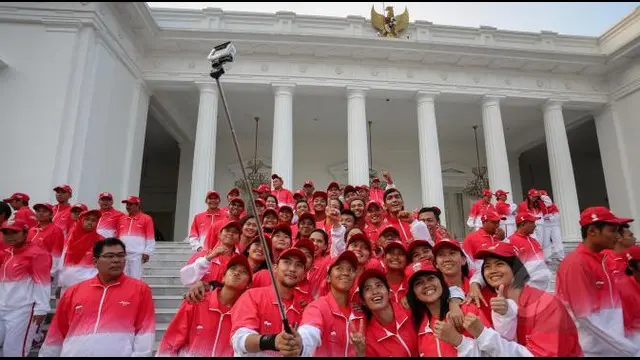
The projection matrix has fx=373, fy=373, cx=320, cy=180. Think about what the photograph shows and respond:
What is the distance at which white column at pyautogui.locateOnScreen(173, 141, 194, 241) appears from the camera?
17469 mm

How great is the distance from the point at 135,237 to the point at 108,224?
2.27 ft

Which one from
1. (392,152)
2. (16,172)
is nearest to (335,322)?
(16,172)

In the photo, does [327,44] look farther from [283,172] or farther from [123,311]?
[123,311]

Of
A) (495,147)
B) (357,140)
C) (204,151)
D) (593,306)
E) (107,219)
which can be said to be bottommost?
(593,306)

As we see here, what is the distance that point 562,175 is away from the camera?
14.3 metres

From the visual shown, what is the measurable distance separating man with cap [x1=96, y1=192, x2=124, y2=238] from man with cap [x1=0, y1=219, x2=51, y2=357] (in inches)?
76.1

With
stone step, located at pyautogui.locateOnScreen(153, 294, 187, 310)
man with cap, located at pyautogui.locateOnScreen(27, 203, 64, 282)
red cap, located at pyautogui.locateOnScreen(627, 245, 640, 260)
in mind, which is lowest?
stone step, located at pyautogui.locateOnScreen(153, 294, 187, 310)

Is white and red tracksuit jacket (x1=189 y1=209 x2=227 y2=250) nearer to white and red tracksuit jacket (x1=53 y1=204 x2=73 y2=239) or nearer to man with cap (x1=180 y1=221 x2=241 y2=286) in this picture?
white and red tracksuit jacket (x1=53 y1=204 x2=73 y2=239)

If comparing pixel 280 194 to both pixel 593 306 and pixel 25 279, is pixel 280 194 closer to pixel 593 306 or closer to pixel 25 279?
pixel 25 279

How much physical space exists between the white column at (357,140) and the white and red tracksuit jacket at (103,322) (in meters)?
10.4

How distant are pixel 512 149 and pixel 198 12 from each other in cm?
1707

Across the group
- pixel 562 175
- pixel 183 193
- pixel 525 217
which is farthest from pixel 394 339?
pixel 183 193

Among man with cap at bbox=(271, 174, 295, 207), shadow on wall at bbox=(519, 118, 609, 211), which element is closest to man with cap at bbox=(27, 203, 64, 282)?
man with cap at bbox=(271, 174, 295, 207)

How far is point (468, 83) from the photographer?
580 inches
